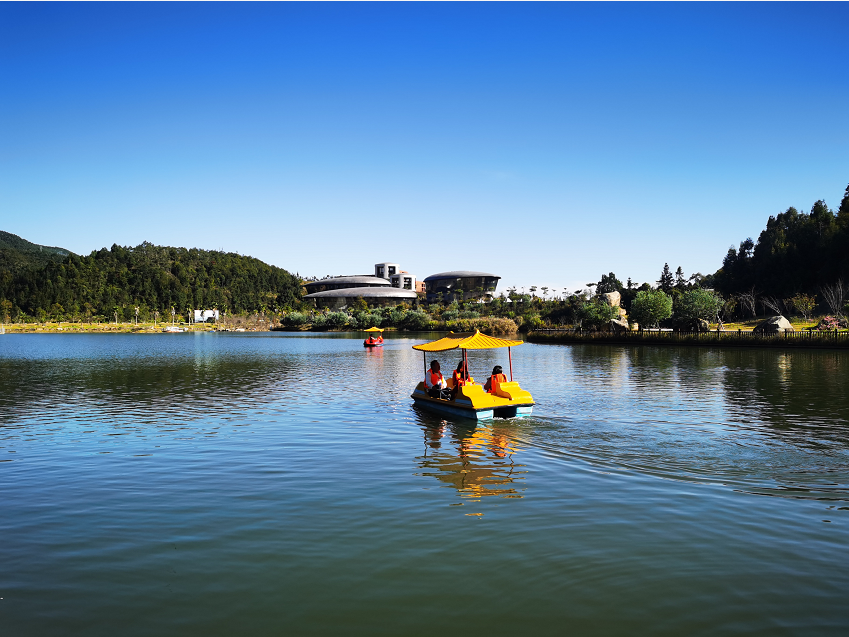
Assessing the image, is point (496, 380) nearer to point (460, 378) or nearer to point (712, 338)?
point (460, 378)

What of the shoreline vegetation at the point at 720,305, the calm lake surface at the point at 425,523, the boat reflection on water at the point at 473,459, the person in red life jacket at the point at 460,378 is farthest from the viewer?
the shoreline vegetation at the point at 720,305

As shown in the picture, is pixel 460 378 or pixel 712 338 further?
pixel 712 338

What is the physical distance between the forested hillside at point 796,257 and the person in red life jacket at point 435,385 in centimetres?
10017

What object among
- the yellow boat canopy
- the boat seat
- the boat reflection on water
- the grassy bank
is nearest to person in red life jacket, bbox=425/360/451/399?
the yellow boat canopy

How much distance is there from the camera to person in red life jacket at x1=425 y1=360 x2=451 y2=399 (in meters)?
24.7

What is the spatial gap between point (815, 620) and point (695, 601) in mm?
1355

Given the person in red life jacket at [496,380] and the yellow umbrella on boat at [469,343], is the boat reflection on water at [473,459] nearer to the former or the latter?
the person in red life jacket at [496,380]

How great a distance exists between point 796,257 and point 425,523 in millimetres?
127556

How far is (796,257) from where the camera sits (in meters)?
116

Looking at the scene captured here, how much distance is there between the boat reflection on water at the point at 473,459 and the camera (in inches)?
553

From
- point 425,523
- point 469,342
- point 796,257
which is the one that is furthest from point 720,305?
point 425,523

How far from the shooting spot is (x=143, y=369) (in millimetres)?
49969

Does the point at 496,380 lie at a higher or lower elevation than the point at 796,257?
lower

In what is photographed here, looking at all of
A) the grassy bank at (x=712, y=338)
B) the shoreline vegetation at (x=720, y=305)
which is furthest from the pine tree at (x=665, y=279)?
the grassy bank at (x=712, y=338)
